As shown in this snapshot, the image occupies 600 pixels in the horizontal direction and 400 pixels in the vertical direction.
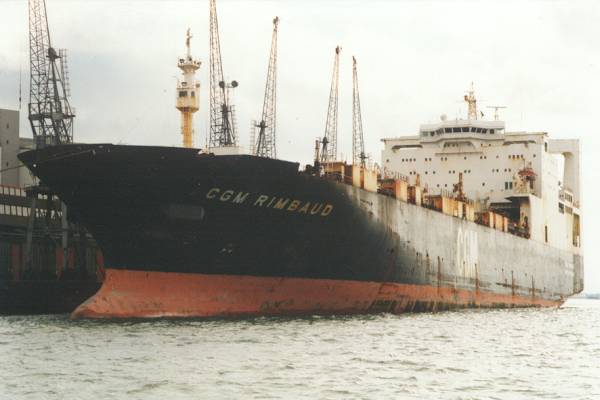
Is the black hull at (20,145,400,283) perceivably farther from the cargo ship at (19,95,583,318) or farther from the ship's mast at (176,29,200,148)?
the ship's mast at (176,29,200,148)

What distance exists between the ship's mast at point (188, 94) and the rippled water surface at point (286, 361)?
30.7 meters

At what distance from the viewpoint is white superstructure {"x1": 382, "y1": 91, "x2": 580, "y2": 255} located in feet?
156

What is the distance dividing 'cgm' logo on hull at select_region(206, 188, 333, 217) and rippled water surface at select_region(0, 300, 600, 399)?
11.1 ft

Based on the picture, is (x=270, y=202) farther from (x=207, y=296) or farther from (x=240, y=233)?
(x=207, y=296)

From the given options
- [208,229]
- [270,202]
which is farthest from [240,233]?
[270,202]

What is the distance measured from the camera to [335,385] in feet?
51.8

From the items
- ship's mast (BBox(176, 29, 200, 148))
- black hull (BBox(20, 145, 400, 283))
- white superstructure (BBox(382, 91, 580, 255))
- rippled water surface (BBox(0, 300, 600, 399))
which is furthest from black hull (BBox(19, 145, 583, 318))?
ship's mast (BBox(176, 29, 200, 148))

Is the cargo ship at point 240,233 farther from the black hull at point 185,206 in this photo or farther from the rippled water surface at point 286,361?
the rippled water surface at point 286,361

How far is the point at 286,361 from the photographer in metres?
18.2

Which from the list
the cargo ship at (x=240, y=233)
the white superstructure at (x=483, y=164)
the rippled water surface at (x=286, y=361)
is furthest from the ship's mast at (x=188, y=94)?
Answer: the rippled water surface at (x=286, y=361)

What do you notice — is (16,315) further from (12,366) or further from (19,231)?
(12,366)

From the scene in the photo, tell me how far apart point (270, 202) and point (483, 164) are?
23.8 m

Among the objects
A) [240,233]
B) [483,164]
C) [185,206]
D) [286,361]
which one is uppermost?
[483,164]

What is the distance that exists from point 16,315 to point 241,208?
584 inches
